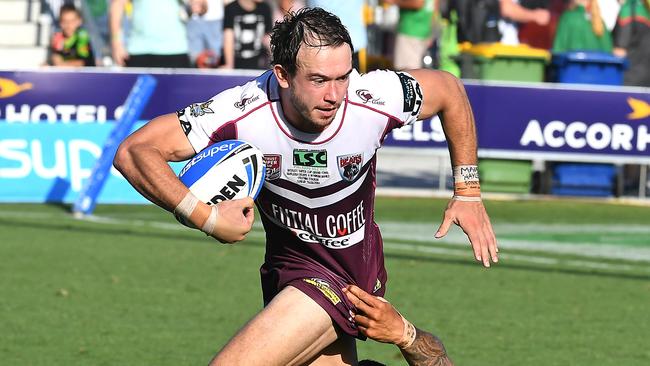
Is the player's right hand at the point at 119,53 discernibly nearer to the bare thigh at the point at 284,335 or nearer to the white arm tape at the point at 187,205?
the bare thigh at the point at 284,335

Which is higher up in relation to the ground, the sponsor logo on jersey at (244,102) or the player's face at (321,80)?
the player's face at (321,80)

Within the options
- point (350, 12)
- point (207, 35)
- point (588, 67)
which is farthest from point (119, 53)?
point (588, 67)

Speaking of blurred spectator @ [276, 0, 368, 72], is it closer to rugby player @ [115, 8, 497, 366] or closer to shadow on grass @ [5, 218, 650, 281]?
shadow on grass @ [5, 218, 650, 281]

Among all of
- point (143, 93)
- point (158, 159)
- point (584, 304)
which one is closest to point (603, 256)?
point (584, 304)

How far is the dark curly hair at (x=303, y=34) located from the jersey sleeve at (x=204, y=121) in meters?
0.33

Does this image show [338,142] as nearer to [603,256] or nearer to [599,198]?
[603,256]

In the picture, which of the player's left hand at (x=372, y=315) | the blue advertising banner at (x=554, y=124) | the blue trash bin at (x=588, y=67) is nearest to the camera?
the player's left hand at (x=372, y=315)

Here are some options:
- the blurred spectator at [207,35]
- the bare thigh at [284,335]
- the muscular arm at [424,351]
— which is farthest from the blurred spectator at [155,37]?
the bare thigh at [284,335]

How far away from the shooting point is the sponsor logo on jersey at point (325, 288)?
6.48 metres

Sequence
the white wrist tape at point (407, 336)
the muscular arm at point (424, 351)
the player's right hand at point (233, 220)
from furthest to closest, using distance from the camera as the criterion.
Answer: the muscular arm at point (424, 351) < the white wrist tape at point (407, 336) < the player's right hand at point (233, 220)

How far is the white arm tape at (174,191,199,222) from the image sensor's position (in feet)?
19.2

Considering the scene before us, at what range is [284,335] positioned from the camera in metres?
6.18

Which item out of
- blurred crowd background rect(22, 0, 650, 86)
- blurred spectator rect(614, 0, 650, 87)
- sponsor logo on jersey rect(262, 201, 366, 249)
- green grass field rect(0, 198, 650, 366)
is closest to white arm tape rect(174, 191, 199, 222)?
sponsor logo on jersey rect(262, 201, 366, 249)

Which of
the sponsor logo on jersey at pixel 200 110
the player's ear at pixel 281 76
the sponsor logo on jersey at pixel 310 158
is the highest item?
the player's ear at pixel 281 76
